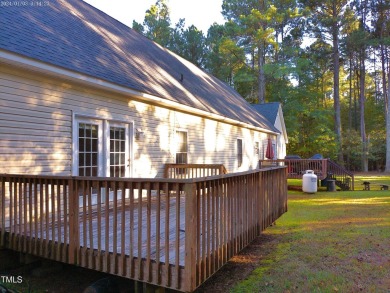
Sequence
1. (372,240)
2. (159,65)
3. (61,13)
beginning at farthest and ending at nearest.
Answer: (159,65), (61,13), (372,240)

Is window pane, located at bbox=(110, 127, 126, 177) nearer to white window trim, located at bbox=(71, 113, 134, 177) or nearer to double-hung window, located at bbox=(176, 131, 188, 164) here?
white window trim, located at bbox=(71, 113, 134, 177)

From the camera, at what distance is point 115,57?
26.6 ft

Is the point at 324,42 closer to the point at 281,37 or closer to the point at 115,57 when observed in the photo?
the point at 281,37

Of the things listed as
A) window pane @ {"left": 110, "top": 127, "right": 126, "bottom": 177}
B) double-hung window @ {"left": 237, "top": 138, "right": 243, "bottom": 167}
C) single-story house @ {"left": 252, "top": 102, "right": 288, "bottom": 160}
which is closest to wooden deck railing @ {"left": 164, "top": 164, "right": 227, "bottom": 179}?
window pane @ {"left": 110, "top": 127, "right": 126, "bottom": 177}

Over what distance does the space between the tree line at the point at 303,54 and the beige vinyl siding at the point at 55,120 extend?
20056 mm

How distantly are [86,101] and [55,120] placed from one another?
32.7 inches

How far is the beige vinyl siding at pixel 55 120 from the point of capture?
505 cm

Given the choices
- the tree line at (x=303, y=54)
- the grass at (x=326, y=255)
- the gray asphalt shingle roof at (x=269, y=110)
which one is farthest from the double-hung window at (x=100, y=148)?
the tree line at (x=303, y=54)

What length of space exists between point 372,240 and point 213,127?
718 cm

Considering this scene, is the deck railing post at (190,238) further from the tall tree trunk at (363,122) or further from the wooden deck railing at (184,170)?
the tall tree trunk at (363,122)

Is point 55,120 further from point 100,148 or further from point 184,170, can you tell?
point 184,170

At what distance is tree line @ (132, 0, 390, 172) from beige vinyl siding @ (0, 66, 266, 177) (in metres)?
20.1

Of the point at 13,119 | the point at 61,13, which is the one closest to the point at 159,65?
the point at 61,13

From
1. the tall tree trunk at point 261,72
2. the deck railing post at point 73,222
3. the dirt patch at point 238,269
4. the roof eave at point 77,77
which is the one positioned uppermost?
the tall tree trunk at point 261,72
